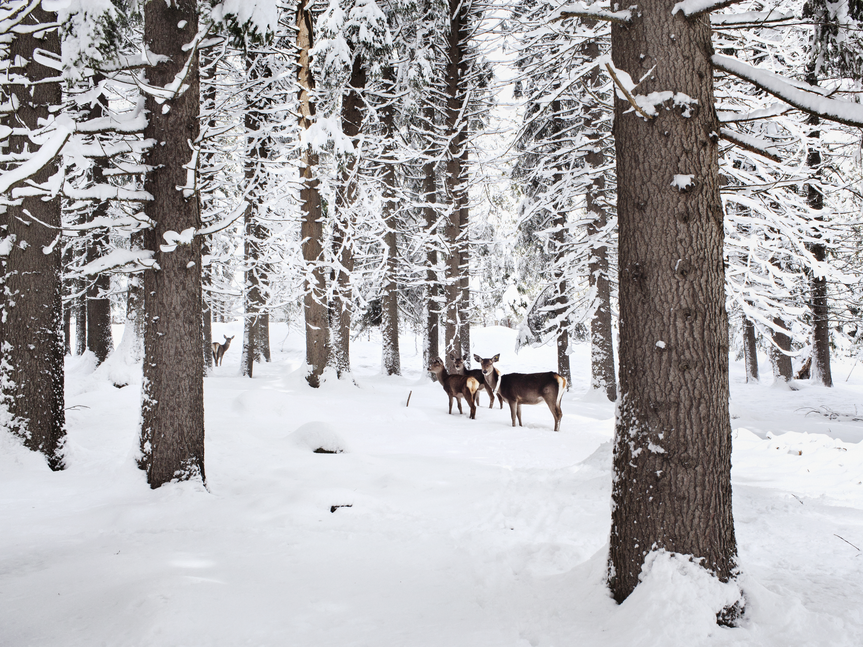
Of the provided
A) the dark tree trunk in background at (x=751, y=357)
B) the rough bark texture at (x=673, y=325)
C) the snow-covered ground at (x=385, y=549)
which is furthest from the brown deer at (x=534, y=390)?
the dark tree trunk in background at (x=751, y=357)

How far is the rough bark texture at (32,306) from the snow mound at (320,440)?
295 centimetres

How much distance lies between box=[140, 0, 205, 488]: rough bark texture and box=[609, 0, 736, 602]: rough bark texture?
433cm

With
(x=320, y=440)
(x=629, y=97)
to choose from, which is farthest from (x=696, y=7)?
(x=320, y=440)

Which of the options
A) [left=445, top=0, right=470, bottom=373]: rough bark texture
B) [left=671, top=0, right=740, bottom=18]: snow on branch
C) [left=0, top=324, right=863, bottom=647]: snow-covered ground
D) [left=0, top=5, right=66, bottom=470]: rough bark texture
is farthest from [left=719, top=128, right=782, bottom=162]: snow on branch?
[left=445, top=0, right=470, bottom=373]: rough bark texture

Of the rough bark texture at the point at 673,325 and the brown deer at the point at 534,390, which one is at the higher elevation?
the rough bark texture at the point at 673,325

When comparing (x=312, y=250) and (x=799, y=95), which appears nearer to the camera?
(x=799, y=95)

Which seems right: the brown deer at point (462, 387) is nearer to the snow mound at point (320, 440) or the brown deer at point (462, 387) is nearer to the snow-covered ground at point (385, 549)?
the snow-covered ground at point (385, 549)

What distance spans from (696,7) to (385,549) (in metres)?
4.28

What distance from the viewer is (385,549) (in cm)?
398

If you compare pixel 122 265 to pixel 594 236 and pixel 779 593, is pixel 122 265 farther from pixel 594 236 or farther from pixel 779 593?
pixel 594 236

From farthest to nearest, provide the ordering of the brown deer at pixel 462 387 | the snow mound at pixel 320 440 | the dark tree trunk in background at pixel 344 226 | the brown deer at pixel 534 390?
1. the dark tree trunk in background at pixel 344 226
2. the brown deer at pixel 462 387
3. the brown deer at pixel 534 390
4. the snow mound at pixel 320 440

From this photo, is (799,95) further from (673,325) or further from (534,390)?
(534,390)

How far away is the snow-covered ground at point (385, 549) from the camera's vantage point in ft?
8.84

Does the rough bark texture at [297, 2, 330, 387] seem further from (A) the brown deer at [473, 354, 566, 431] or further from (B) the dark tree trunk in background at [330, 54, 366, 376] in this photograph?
(A) the brown deer at [473, 354, 566, 431]
